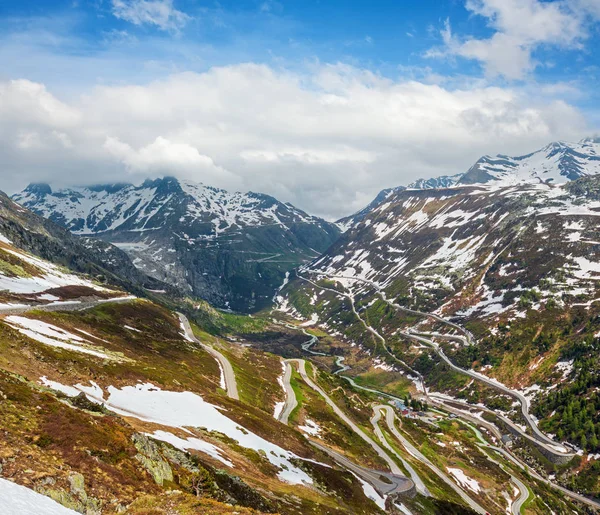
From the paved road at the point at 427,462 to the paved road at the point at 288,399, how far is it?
4133cm

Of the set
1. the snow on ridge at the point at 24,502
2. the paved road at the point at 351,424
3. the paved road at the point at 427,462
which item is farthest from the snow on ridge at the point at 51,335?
the paved road at the point at 427,462

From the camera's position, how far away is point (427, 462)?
128 metres

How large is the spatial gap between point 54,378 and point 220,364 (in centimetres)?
8738

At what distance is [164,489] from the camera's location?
29.6m

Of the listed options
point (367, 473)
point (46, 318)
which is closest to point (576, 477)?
point (367, 473)

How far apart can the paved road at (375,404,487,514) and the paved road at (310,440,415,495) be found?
31.4 metres

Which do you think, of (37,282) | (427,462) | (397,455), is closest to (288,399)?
(397,455)

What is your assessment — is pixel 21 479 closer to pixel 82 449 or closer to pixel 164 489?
pixel 82 449

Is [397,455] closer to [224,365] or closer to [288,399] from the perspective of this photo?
[288,399]

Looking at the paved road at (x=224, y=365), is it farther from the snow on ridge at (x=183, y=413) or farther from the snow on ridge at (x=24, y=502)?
the snow on ridge at (x=24, y=502)

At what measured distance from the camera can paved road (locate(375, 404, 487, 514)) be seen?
109338 mm

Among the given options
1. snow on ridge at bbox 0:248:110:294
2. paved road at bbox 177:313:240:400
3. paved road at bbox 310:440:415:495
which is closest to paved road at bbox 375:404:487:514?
paved road at bbox 310:440:415:495

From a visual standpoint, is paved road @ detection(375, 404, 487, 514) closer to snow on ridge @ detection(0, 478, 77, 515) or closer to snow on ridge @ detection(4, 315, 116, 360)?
snow on ridge @ detection(4, 315, 116, 360)

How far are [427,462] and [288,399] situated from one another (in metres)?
47.8
